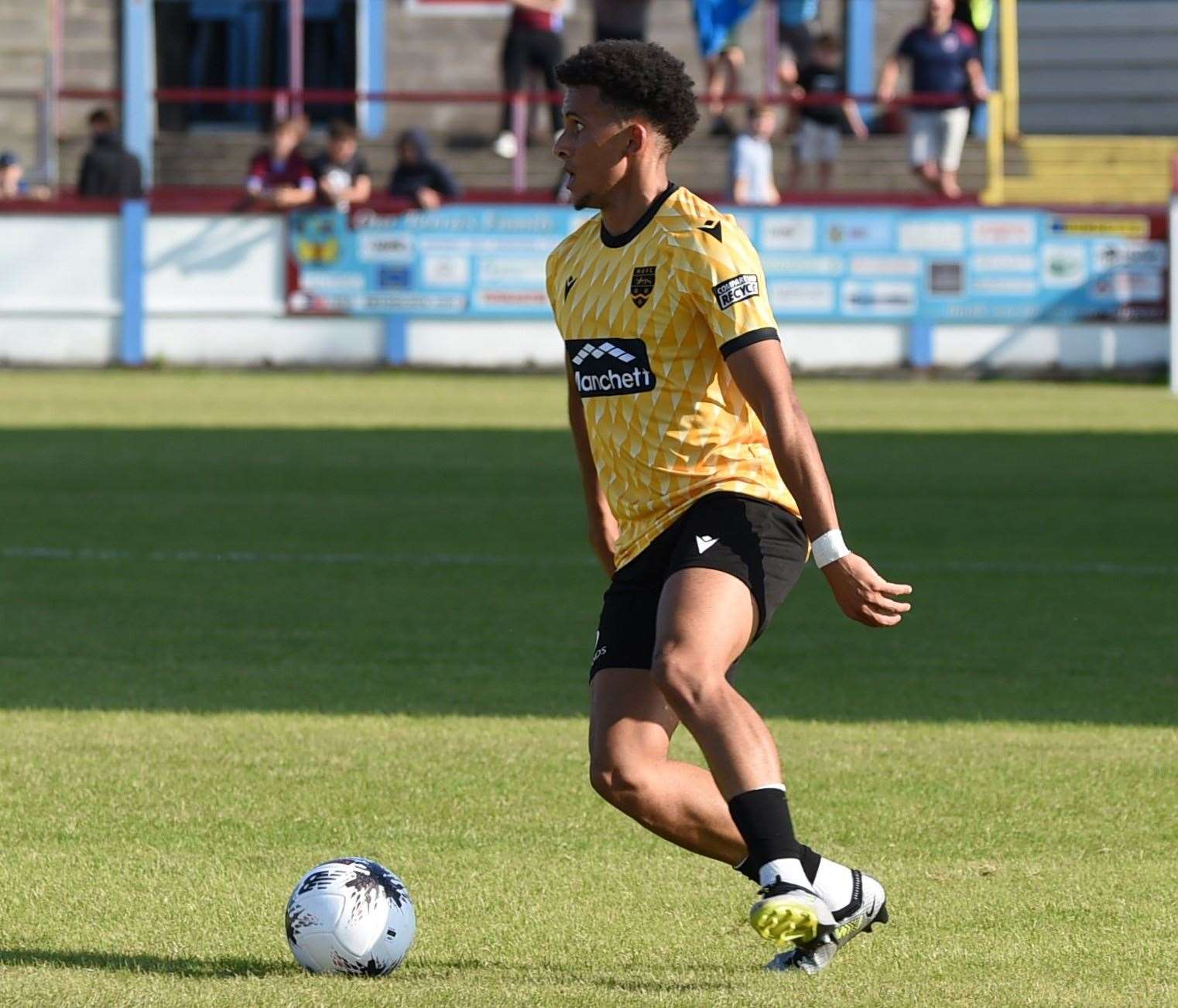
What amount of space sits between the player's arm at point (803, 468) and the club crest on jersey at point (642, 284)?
283mm

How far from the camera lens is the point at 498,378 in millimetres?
26047

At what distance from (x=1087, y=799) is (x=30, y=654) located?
178 inches

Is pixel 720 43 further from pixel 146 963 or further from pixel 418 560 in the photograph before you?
pixel 146 963

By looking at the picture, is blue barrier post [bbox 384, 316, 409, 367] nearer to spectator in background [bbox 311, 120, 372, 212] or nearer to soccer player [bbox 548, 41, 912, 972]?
spectator in background [bbox 311, 120, 372, 212]

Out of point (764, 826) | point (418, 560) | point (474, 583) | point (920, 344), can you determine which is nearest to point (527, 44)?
point (920, 344)

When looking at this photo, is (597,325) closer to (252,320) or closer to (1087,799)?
(1087,799)

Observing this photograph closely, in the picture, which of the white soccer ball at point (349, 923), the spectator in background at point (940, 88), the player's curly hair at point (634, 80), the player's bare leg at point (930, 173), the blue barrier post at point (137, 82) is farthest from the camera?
the blue barrier post at point (137, 82)

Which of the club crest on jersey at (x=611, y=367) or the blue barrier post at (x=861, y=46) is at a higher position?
the blue barrier post at (x=861, y=46)

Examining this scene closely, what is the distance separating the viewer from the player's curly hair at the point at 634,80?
5.18 metres

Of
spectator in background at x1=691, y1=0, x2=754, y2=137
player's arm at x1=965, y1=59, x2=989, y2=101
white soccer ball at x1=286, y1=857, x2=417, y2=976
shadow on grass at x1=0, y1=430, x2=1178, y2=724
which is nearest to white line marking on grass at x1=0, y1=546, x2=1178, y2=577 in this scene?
shadow on grass at x1=0, y1=430, x2=1178, y2=724

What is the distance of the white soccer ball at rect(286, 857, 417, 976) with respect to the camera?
495 cm

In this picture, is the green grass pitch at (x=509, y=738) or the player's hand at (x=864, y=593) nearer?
the player's hand at (x=864, y=593)

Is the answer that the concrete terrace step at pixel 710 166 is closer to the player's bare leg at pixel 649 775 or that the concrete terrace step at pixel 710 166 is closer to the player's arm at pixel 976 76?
the player's arm at pixel 976 76

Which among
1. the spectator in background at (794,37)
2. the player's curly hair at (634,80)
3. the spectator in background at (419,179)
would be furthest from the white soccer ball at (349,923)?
the spectator in background at (794,37)
